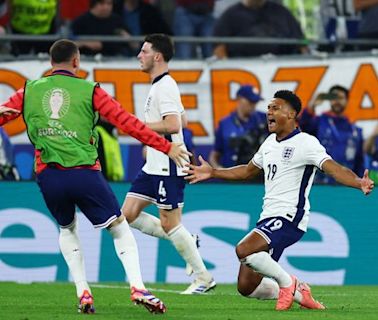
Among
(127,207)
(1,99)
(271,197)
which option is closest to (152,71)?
(127,207)

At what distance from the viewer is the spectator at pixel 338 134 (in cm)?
1717

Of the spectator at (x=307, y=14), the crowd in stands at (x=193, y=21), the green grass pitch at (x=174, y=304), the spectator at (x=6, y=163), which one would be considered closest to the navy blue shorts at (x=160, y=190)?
the green grass pitch at (x=174, y=304)

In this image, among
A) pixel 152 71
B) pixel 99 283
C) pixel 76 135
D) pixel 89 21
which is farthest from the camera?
pixel 89 21

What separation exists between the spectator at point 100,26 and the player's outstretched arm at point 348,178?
24.9 feet

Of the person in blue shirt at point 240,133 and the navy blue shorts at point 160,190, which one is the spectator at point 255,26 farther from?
the navy blue shorts at point 160,190

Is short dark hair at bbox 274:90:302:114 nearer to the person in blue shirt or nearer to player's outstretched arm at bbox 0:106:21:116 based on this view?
player's outstretched arm at bbox 0:106:21:116

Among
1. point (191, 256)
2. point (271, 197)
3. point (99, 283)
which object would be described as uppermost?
point (271, 197)

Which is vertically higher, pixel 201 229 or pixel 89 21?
pixel 89 21

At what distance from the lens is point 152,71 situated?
13.2 meters

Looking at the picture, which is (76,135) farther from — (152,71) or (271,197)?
(152,71)

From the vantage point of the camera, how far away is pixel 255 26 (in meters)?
18.6

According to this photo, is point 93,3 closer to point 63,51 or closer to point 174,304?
point 174,304

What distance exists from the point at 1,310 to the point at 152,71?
343cm

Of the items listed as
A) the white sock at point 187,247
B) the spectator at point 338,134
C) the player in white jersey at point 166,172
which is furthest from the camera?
the spectator at point 338,134
